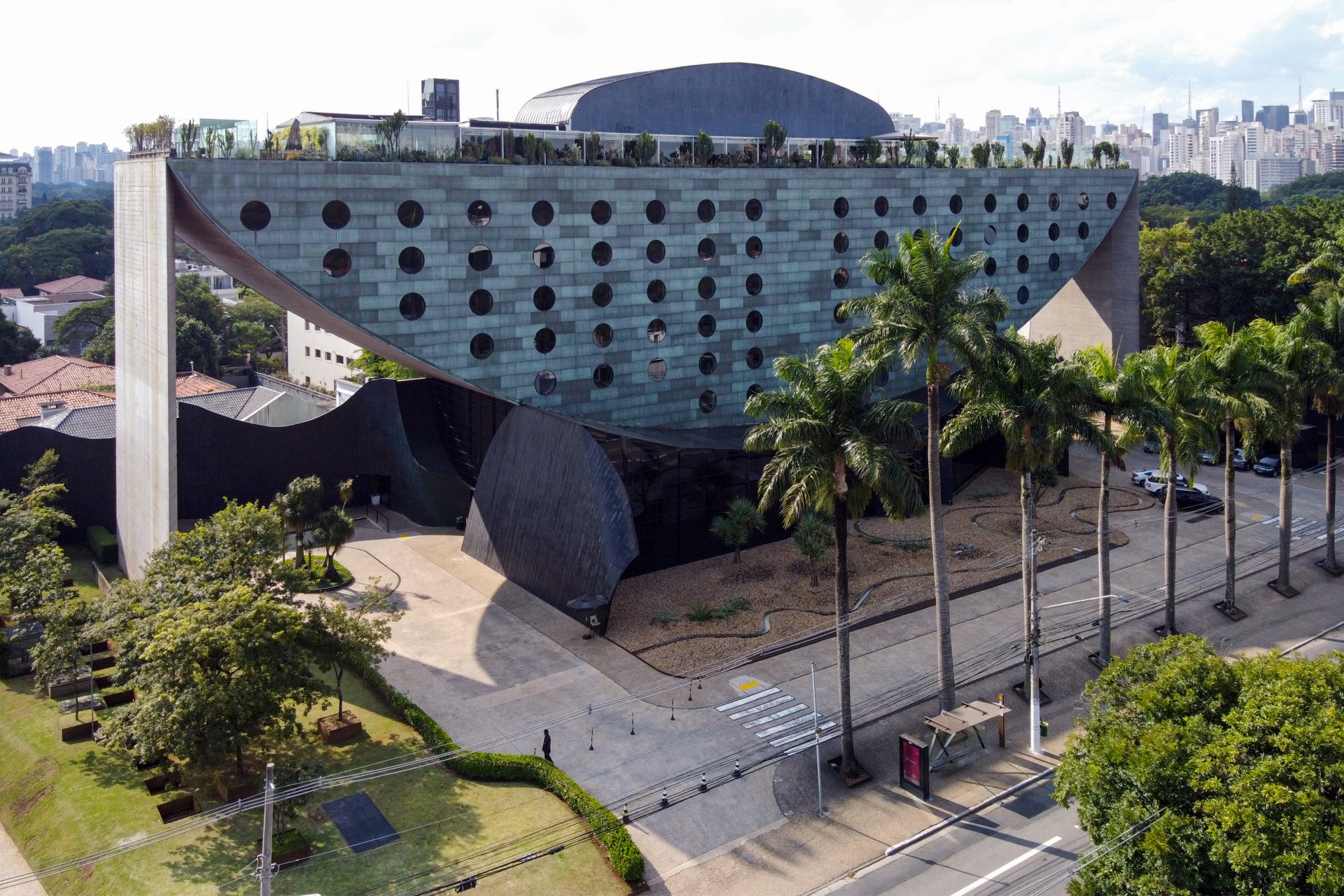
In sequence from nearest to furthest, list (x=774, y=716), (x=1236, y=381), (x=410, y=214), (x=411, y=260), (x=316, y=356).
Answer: (x=774, y=716) < (x=1236, y=381) < (x=410, y=214) < (x=411, y=260) < (x=316, y=356)

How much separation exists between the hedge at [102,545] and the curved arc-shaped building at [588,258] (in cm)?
1334

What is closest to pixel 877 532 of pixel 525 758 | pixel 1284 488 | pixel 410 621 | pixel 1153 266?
pixel 1284 488

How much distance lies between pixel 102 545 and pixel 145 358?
37.7 ft

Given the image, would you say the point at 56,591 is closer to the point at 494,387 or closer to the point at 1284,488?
the point at 494,387

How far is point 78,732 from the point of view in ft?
105

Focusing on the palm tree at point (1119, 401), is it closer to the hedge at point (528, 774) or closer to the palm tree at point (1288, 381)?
the palm tree at point (1288, 381)

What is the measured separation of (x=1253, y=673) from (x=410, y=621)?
27.1 meters

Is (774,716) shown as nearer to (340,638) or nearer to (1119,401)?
(340,638)

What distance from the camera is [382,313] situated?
126 feet

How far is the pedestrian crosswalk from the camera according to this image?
102 ft

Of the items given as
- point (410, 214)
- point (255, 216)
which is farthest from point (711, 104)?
point (255, 216)

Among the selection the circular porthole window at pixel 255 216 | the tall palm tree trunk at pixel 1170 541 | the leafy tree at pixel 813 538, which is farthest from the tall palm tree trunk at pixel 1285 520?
the circular porthole window at pixel 255 216

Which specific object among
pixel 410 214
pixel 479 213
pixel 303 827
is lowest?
pixel 303 827

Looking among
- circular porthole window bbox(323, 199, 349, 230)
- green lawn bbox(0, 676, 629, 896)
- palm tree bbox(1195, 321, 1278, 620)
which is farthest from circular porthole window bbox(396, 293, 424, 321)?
palm tree bbox(1195, 321, 1278, 620)
